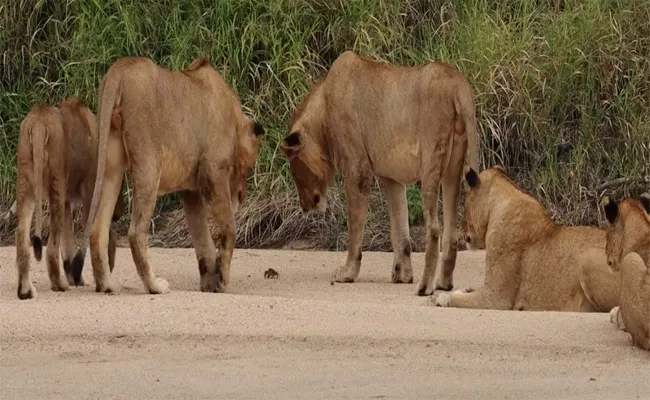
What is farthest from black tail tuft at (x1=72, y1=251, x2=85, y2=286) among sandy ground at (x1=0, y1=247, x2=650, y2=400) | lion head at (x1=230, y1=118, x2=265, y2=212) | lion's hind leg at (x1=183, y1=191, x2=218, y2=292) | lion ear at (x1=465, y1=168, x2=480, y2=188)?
lion ear at (x1=465, y1=168, x2=480, y2=188)

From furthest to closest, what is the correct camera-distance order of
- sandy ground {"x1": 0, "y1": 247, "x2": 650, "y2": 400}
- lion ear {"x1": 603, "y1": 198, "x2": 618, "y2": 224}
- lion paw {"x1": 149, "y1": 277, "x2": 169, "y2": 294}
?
1. lion paw {"x1": 149, "y1": 277, "x2": 169, "y2": 294}
2. lion ear {"x1": 603, "y1": 198, "x2": 618, "y2": 224}
3. sandy ground {"x1": 0, "y1": 247, "x2": 650, "y2": 400}

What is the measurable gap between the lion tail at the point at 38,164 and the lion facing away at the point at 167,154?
11.7 inches

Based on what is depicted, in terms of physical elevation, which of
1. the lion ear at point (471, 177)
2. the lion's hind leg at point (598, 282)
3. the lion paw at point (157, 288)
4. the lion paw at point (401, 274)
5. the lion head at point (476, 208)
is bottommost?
the lion paw at point (401, 274)

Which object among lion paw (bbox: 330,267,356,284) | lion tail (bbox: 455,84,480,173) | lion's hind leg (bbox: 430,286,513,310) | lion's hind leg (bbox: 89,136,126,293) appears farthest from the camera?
lion paw (bbox: 330,267,356,284)

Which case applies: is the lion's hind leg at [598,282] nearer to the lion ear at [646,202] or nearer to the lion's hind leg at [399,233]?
the lion ear at [646,202]

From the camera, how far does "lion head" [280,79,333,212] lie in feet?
39.1

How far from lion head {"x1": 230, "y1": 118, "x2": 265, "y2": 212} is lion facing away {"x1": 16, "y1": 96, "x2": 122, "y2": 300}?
800 millimetres

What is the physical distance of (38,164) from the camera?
388 inches

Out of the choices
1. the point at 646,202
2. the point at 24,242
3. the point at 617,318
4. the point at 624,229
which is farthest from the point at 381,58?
the point at 617,318

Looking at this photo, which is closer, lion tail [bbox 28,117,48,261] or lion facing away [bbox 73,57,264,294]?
lion tail [bbox 28,117,48,261]

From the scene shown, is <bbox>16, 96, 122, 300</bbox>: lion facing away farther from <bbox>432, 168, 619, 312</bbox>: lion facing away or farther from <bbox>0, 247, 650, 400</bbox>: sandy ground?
<bbox>432, 168, 619, 312</bbox>: lion facing away

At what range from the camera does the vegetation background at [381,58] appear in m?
13.8

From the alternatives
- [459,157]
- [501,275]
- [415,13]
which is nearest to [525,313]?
[501,275]

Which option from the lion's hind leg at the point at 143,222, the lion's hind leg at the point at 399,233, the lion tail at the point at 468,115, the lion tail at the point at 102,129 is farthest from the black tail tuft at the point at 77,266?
the lion tail at the point at 468,115
